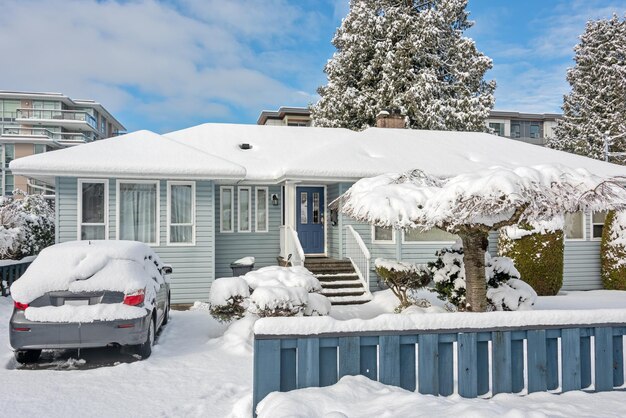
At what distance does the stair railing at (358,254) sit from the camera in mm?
11594

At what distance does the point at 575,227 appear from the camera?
14.8 meters

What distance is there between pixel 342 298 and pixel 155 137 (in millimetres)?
6889

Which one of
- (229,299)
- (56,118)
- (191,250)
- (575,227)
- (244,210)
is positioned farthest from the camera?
(56,118)

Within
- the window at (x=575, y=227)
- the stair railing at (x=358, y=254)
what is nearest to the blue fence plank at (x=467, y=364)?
the stair railing at (x=358, y=254)

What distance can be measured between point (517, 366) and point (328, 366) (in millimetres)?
1804

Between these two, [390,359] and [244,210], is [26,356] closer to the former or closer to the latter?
[390,359]

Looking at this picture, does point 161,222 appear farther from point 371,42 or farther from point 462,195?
point 371,42

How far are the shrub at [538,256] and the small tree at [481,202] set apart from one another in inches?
299

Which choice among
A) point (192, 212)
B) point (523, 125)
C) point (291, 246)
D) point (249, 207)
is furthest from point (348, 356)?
point (523, 125)

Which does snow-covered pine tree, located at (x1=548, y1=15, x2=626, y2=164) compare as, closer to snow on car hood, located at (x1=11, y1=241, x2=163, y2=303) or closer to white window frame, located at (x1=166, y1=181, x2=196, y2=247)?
white window frame, located at (x1=166, y1=181, x2=196, y2=247)

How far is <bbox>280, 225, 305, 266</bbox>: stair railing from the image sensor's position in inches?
459

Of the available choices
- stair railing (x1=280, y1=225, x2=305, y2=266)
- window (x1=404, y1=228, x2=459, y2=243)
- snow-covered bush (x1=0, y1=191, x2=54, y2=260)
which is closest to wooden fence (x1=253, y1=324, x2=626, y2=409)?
stair railing (x1=280, y1=225, x2=305, y2=266)

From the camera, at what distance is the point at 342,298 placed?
11281 millimetres

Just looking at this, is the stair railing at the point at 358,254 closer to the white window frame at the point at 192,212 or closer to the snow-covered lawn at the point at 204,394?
the white window frame at the point at 192,212
